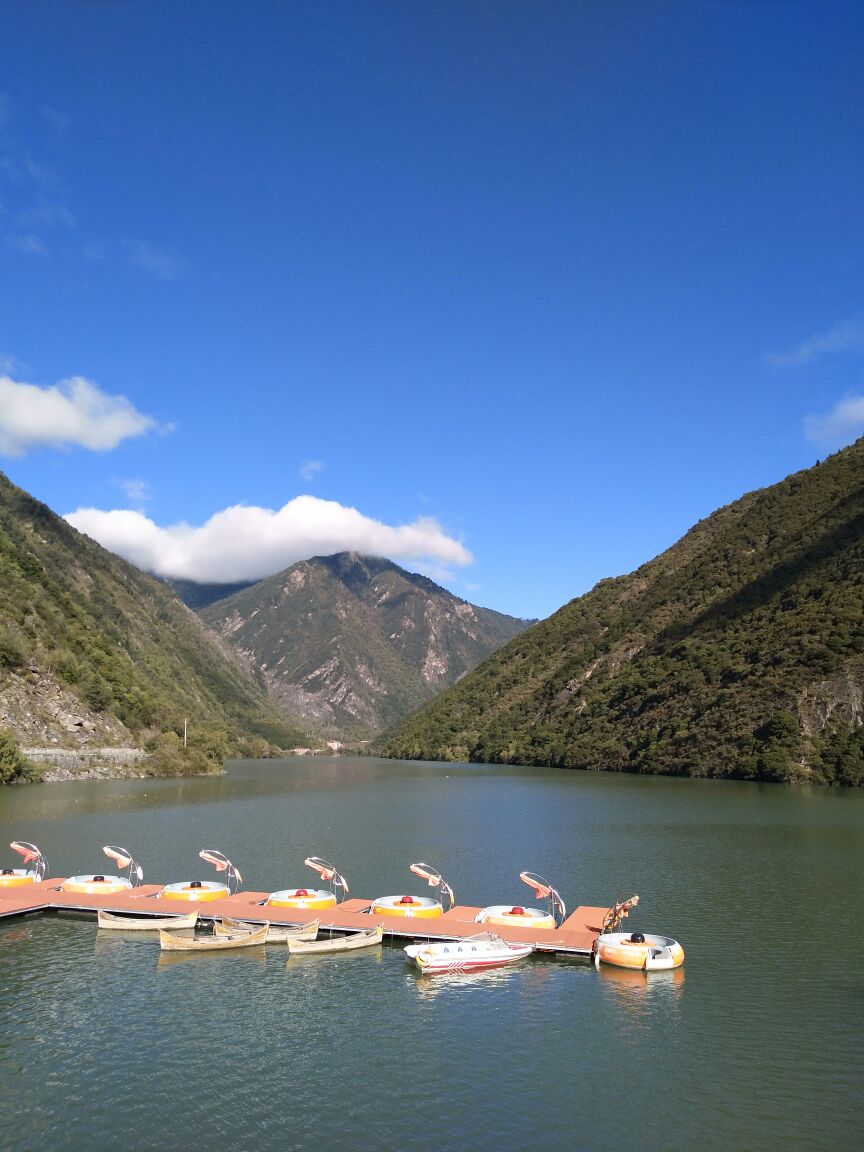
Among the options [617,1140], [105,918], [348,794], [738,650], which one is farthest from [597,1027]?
[738,650]

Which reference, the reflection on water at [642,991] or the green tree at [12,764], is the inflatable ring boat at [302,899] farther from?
the green tree at [12,764]

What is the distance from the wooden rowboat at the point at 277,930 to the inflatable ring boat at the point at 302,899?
3.10 meters

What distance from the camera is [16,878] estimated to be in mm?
49656

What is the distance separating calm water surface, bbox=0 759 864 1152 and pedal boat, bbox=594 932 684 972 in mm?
1028

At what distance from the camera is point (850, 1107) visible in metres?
23.0

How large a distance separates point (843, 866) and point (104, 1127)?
53076mm

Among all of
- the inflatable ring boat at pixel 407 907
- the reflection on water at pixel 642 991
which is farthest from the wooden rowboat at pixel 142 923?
the reflection on water at pixel 642 991

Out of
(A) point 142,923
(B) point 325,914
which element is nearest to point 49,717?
(A) point 142,923

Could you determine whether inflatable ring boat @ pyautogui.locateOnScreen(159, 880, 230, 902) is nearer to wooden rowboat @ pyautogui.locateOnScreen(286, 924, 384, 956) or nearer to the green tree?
wooden rowboat @ pyautogui.locateOnScreen(286, 924, 384, 956)

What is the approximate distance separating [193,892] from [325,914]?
8.72m

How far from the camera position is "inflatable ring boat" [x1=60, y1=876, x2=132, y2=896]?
157 ft

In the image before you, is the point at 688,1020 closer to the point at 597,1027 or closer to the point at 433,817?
the point at 597,1027

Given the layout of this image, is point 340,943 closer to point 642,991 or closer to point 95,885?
point 642,991

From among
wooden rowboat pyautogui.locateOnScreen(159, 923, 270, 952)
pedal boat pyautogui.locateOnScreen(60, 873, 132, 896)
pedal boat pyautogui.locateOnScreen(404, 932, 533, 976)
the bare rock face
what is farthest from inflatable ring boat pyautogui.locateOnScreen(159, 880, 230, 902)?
the bare rock face
